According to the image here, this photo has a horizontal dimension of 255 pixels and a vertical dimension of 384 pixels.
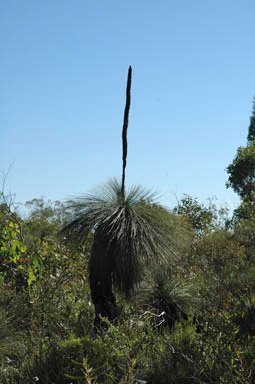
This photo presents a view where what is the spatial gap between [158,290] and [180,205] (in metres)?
7.53

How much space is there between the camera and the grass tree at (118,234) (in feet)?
14.8

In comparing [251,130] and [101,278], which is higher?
[251,130]

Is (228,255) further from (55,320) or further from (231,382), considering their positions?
(231,382)

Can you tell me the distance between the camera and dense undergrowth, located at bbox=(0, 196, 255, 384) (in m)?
3.54

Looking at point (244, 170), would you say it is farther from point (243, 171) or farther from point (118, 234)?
point (118, 234)

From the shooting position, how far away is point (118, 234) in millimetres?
4387

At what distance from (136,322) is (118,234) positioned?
88 centimetres

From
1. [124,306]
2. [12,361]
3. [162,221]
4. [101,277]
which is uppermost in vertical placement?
[162,221]

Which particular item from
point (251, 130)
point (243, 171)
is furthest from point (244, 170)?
point (251, 130)

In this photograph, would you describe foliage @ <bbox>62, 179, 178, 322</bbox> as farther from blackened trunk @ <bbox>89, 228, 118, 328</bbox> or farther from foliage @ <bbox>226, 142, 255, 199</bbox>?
foliage @ <bbox>226, 142, 255, 199</bbox>

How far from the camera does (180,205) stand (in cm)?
1274

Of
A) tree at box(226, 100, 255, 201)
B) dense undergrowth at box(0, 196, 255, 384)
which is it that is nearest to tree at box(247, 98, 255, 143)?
tree at box(226, 100, 255, 201)

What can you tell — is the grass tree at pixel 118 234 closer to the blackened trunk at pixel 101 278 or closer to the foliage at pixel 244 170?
the blackened trunk at pixel 101 278

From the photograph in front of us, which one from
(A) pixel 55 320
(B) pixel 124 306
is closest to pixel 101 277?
(B) pixel 124 306
